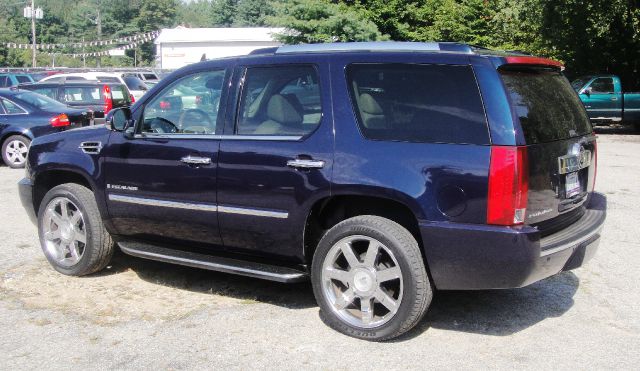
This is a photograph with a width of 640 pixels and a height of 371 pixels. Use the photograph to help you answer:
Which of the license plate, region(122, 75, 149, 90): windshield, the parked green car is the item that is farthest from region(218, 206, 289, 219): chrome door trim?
region(122, 75, 149, 90): windshield

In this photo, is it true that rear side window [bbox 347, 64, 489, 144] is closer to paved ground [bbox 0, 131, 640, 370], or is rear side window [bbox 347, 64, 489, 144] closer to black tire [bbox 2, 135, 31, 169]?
paved ground [bbox 0, 131, 640, 370]

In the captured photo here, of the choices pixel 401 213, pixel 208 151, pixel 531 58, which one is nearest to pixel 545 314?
pixel 401 213

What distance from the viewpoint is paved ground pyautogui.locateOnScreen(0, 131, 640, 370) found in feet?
13.9

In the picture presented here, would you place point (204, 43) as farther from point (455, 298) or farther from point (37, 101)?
point (455, 298)

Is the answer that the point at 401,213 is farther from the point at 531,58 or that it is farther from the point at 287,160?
the point at 531,58

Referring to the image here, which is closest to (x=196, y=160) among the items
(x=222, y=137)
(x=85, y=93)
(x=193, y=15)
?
(x=222, y=137)

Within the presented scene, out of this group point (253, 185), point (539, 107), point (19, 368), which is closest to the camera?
point (19, 368)

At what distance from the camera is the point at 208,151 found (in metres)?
5.02

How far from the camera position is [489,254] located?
4113 mm

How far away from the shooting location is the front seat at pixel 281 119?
15.8 feet

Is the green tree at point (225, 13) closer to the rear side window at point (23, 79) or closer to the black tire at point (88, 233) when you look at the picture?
the rear side window at point (23, 79)

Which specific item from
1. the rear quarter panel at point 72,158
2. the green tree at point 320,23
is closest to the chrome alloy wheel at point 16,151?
the rear quarter panel at point 72,158

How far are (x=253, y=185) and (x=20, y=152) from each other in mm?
10040

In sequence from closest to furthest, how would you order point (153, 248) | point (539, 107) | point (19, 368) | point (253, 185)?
point (19, 368), point (539, 107), point (253, 185), point (153, 248)
